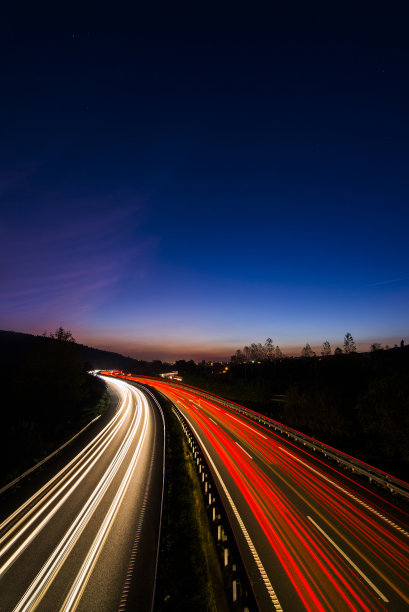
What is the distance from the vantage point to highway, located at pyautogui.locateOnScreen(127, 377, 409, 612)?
9.80m

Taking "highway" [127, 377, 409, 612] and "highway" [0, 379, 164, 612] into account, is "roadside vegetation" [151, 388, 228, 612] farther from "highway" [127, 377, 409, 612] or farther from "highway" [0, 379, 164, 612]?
"highway" [127, 377, 409, 612]

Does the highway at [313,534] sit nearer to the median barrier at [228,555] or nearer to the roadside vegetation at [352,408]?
the median barrier at [228,555]

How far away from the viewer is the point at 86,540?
12352 mm

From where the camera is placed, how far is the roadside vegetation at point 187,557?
366 inches

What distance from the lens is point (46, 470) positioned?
20.6 m

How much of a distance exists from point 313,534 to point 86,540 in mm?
10010

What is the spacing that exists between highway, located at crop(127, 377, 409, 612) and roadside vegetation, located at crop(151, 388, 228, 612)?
1.42 meters

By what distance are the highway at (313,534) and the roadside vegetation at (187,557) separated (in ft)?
4.65

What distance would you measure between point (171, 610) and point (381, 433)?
2581cm

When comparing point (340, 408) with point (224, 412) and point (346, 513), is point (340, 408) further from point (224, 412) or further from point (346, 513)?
point (346, 513)

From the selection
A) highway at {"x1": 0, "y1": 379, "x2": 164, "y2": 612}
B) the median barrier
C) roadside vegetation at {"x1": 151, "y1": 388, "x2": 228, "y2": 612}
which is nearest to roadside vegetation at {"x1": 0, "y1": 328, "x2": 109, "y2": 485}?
highway at {"x1": 0, "y1": 379, "x2": 164, "y2": 612}

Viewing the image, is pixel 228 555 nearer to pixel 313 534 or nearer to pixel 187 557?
pixel 187 557

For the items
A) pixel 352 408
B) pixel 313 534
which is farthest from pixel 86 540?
pixel 352 408

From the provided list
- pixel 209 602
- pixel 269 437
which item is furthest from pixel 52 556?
pixel 269 437
